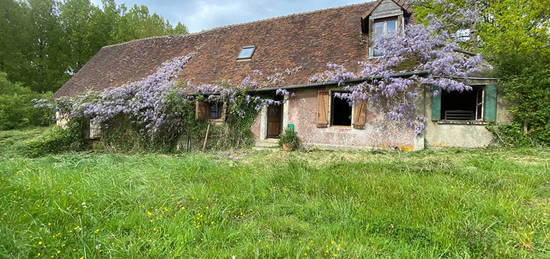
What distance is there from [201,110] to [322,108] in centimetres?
438

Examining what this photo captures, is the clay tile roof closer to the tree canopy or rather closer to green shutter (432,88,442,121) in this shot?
green shutter (432,88,442,121)

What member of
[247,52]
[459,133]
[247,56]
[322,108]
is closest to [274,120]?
[322,108]

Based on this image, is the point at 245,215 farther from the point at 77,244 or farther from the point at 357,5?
the point at 357,5

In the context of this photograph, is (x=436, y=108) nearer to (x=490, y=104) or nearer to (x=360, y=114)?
(x=490, y=104)

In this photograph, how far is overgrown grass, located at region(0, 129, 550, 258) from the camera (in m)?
2.22

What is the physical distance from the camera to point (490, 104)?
775cm

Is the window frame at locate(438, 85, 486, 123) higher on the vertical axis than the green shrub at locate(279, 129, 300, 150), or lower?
higher

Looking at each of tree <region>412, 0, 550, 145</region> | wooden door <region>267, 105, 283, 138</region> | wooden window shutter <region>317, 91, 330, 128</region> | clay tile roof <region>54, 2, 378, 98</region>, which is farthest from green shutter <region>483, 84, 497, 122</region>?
wooden door <region>267, 105, 283, 138</region>

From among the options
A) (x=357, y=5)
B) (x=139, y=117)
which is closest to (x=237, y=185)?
(x=139, y=117)

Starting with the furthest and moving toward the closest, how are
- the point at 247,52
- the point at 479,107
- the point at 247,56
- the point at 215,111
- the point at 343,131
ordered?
the point at 247,52 < the point at 247,56 < the point at 215,111 < the point at 343,131 < the point at 479,107

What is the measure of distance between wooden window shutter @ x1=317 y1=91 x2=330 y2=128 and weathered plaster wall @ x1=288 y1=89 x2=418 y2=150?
0.15 metres

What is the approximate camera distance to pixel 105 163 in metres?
5.60

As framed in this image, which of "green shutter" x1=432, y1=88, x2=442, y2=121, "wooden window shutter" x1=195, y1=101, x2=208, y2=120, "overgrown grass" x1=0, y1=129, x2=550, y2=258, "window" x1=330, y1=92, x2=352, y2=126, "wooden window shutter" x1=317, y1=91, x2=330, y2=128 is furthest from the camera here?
"window" x1=330, y1=92, x2=352, y2=126

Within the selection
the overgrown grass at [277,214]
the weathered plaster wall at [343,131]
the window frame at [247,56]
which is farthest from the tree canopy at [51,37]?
the overgrown grass at [277,214]
